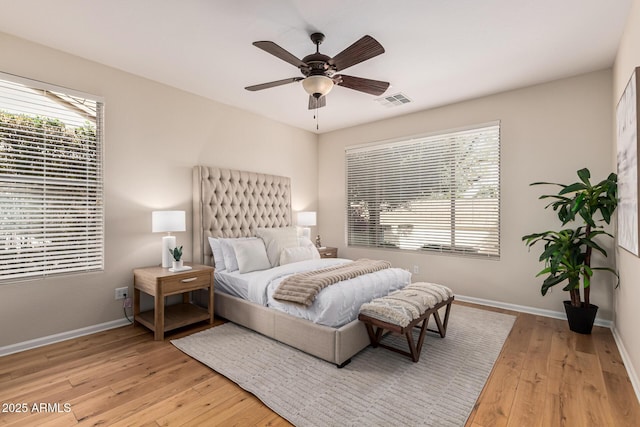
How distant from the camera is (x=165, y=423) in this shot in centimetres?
183

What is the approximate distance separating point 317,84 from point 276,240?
2.08 metres

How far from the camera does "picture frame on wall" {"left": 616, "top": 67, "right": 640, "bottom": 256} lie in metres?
2.07

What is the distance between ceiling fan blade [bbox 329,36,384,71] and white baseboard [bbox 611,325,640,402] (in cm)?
290

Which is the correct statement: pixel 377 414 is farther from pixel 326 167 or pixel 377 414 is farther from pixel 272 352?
pixel 326 167

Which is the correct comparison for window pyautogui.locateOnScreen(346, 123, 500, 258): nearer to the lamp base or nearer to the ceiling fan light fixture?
the ceiling fan light fixture

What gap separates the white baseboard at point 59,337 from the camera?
106 inches

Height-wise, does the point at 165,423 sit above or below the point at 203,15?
below

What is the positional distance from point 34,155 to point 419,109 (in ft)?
14.8

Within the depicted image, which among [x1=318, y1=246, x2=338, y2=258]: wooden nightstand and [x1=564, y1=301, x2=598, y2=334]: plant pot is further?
[x1=318, y1=246, x2=338, y2=258]: wooden nightstand

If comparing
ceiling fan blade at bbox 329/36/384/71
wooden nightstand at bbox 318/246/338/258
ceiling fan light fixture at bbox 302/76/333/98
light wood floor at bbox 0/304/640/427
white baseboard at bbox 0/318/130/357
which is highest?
ceiling fan blade at bbox 329/36/384/71

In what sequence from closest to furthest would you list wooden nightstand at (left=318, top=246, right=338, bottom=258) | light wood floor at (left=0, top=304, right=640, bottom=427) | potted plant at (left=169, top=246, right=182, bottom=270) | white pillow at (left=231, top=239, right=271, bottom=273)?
light wood floor at (left=0, top=304, right=640, bottom=427)
potted plant at (left=169, top=246, right=182, bottom=270)
white pillow at (left=231, top=239, right=271, bottom=273)
wooden nightstand at (left=318, top=246, right=338, bottom=258)

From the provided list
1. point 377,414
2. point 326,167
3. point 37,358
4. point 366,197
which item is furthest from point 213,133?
point 377,414

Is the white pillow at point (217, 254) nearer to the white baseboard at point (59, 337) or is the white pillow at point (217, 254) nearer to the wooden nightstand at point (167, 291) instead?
the wooden nightstand at point (167, 291)

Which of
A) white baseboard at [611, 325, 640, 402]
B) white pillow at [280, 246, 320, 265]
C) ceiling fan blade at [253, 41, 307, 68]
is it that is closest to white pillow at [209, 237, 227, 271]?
white pillow at [280, 246, 320, 265]
